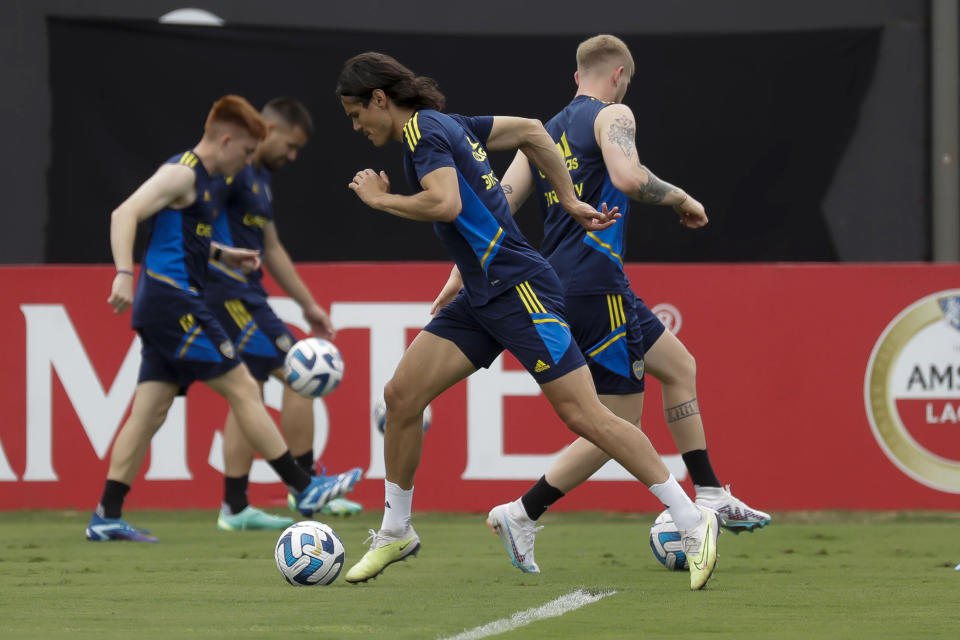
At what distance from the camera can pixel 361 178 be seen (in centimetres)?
564

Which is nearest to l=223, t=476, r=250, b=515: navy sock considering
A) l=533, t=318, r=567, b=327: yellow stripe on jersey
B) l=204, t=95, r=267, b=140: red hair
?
l=204, t=95, r=267, b=140: red hair

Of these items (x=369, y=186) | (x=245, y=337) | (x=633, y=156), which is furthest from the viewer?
(x=245, y=337)

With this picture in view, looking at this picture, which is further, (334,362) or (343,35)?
(343,35)

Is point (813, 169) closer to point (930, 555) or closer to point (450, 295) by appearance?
point (930, 555)

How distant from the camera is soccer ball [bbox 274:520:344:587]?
238 inches

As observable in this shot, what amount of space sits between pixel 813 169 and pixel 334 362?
174 inches

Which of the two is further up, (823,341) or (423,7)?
(423,7)

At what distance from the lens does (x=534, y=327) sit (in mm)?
5766

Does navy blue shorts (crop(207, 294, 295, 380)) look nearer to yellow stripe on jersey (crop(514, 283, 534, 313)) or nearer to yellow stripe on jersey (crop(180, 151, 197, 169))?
yellow stripe on jersey (crop(180, 151, 197, 169))

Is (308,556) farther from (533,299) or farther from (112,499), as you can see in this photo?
(112,499)

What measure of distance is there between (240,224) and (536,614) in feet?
15.6

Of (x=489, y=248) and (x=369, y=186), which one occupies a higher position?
(x=369, y=186)

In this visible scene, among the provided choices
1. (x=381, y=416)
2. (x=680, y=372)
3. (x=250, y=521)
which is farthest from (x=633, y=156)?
(x=250, y=521)

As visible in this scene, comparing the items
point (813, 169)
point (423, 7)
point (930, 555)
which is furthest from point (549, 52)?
point (930, 555)
